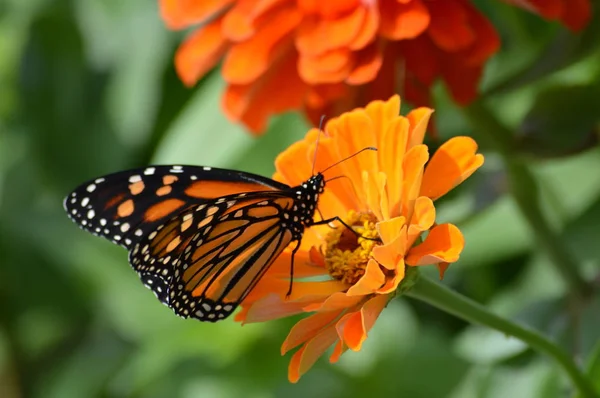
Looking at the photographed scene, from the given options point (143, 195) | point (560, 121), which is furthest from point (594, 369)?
point (143, 195)

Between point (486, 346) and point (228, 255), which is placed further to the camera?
point (486, 346)

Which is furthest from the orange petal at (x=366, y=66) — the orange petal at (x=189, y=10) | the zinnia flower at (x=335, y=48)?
the orange petal at (x=189, y=10)

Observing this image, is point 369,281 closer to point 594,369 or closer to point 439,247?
point 439,247

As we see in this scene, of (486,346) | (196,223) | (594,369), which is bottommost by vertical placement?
(486,346)

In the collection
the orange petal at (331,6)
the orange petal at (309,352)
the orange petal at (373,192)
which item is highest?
the orange petal at (331,6)

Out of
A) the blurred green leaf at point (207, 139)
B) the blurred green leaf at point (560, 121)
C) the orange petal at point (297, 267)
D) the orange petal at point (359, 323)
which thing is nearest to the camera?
the orange petal at point (359, 323)

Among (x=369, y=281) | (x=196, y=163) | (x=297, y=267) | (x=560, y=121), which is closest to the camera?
(x=369, y=281)

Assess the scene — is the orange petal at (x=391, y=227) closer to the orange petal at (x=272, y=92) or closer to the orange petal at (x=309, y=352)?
A: the orange petal at (x=309, y=352)
